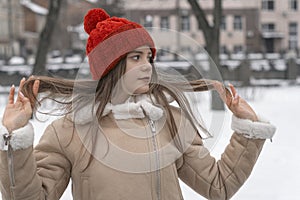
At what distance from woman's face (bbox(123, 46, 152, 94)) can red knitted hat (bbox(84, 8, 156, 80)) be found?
3cm

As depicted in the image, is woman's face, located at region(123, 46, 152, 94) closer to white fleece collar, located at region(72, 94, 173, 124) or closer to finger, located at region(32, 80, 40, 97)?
white fleece collar, located at region(72, 94, 173, 124)

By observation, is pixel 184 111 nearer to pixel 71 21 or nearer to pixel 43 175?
pixel 43 175

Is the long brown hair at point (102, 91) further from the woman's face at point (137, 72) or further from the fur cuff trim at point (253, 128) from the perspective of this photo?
the fur cuff trim at point (253, 128)

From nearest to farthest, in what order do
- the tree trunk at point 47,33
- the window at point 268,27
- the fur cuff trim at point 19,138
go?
the fur cuff trim at point 19,138 → the tree trunk at point 47,33 → the window at point 268,27

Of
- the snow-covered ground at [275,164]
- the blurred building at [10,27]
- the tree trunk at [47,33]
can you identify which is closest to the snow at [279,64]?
the snow-covered ground at [275,164]

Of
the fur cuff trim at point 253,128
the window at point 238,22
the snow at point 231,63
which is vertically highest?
the fur cuff trim at point 253,128

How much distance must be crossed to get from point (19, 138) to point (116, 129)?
14.4 inches

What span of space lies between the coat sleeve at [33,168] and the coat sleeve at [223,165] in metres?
0.48

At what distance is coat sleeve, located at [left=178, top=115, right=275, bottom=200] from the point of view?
2189 mm

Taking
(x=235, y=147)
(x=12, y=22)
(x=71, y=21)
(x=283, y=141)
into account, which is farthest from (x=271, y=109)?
(x=12, y=22)

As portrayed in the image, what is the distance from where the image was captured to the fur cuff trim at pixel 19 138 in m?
1.90

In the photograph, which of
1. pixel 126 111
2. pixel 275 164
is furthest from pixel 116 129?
pixel 275 164

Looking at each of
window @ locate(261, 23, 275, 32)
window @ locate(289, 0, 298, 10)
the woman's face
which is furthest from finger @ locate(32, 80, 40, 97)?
window @ locate(261, 23, 275, 32)

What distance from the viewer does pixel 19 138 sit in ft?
6.23
